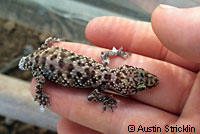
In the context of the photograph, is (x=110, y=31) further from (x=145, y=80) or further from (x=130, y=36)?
(x=145, y=80)

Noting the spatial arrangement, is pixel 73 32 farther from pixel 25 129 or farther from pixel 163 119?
pixel 163 119

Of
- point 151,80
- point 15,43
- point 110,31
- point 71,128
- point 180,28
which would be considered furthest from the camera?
point 15,43

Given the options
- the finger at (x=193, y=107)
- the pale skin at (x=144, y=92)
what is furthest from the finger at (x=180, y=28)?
the finger at (x=193, y=107)

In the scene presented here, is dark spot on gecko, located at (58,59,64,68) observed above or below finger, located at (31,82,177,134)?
above

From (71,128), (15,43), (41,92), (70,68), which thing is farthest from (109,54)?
(15,43)

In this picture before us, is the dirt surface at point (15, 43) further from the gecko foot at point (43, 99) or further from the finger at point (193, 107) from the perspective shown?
the finger at point (193, 107)

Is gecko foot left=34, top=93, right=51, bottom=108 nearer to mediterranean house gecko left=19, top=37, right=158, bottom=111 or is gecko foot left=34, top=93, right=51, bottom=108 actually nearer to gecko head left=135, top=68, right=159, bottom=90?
mediterranean house gecko left=19, top=37, right=158, bottom=111

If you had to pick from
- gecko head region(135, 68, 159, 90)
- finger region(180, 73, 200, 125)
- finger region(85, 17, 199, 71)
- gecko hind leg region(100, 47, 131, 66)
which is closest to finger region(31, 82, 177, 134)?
finger region(180, 73, 200, 125)
